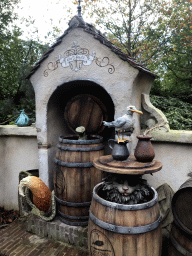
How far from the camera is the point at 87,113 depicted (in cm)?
322

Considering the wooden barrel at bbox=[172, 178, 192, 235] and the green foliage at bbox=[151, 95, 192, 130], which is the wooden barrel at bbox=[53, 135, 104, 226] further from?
the green foliage at bbox=[151, 95, 192, 130]

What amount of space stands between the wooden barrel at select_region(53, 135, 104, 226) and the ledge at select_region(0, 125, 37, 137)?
114 cm

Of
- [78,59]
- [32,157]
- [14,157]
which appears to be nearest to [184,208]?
[78,59]

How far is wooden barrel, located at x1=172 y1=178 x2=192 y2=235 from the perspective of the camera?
182 cm

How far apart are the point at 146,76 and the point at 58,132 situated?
1.79 m

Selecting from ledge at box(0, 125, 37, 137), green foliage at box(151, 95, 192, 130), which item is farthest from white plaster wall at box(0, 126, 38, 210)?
green foliage at box(151, 95, 192, 130)

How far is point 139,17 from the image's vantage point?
827 cm

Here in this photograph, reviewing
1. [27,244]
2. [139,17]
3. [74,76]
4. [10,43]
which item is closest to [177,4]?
[139,17]

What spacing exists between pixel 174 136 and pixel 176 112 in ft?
11.0

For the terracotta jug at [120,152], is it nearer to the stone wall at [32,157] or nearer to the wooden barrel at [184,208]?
the wooden barrel at [184,208]

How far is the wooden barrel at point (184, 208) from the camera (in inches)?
71.8

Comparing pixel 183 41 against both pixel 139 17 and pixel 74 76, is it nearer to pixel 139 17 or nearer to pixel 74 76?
pixel 139 17

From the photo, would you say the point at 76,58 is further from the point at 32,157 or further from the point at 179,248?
the point at 179,248

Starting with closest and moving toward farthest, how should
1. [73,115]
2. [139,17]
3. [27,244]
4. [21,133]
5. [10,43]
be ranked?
[27,244] → [73,115] → [21,133] → [10,43] → [139,17]
